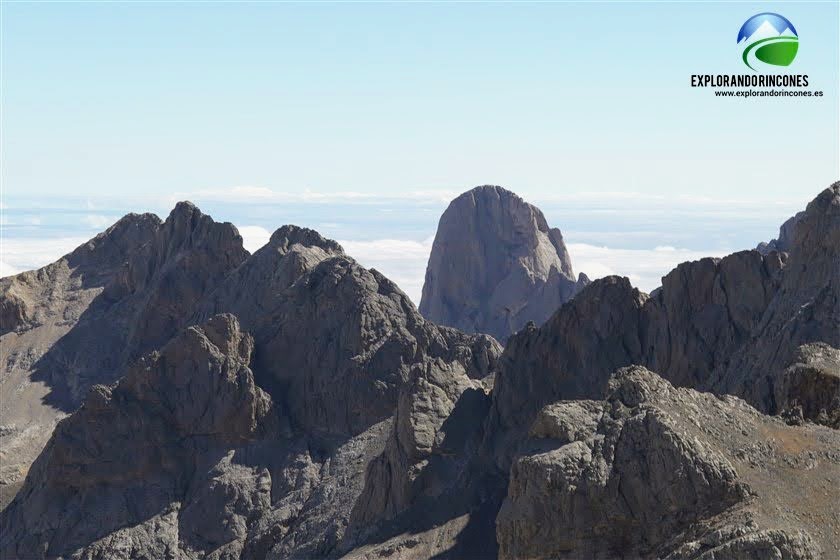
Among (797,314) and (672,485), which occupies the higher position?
(797,314)

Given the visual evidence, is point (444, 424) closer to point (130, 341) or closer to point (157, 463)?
point (157, 463)

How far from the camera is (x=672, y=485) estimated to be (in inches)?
3211

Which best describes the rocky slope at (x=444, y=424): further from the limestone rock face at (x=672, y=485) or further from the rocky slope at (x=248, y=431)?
the rocky slope at (x=248, y=431)

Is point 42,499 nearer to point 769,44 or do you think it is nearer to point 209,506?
point 209,506

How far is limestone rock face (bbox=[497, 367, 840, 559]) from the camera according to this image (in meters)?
77.9

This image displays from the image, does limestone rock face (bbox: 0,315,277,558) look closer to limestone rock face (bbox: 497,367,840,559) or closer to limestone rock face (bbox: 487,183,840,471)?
limestone rock face (bbox: 487,183,840,471)

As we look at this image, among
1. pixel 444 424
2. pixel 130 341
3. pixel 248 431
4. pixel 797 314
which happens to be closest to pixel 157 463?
pixel 248 431

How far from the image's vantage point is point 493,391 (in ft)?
448

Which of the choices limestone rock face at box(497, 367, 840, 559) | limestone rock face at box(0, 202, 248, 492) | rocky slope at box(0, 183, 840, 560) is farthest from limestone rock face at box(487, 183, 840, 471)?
limestone rock face at box(0, 202, 248, 492)

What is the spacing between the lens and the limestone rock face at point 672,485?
77.9 m

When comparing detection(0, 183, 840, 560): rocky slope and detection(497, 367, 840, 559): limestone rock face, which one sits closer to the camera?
detection(497, 367, 840, 559): limestone rock face

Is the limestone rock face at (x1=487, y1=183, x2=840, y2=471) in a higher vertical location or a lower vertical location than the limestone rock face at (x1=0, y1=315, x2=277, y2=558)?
higher

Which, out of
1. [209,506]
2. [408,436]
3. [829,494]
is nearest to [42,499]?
[209,506]

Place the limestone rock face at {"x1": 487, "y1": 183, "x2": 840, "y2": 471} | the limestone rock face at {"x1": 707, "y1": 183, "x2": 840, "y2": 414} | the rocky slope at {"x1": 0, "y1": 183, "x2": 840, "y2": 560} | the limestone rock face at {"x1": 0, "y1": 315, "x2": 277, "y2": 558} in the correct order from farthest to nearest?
the limestone rock face at {"x1": 0, "y1": 315, "x2": 277, "y2": 558} < the limestone rock face at {"x1": 487, "y1": 183, "x2": 840, "y2": 471} < the limestone rock face at {"x1": 707, "y1": 183, "x2": 840, "y2": 414} < the rocky slope at {"x1": 0, "y1": 183, "x2": 840, "y2": 560}
